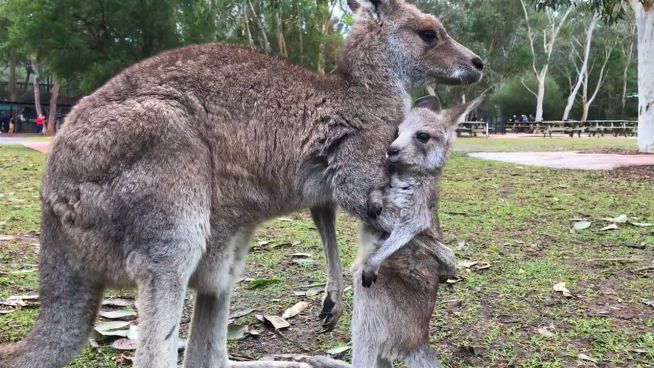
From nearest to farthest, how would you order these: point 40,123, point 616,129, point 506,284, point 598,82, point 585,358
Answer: point 585,358
point 506,284
point 616,129
point 40,123
point 598,82

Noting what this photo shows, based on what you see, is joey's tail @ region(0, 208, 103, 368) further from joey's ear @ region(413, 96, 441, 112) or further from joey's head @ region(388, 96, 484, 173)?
joey's ear @ region(413, 96, 441, 112)

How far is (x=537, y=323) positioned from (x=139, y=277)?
1.84 m

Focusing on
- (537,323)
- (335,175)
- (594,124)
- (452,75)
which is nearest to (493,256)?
(537,323)

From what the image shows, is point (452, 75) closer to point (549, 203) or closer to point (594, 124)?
point (549, 203)

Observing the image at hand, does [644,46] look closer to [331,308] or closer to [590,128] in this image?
[331,308]

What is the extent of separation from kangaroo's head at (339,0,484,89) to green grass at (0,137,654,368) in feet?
3.78

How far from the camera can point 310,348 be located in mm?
2963

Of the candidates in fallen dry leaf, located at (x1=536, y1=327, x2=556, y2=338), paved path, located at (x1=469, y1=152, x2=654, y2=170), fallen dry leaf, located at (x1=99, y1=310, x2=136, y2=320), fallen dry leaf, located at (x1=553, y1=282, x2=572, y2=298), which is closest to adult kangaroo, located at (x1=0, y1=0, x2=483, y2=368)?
fallen dry leaf, located at (x1=99, y1=310, x2=136, y2=320)

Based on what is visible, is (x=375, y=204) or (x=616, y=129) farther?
(x=616, y=129)

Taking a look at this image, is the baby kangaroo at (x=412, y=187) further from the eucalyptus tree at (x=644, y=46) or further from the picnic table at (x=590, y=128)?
the picnic table at (x=590, y=128)

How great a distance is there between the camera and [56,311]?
2160mm

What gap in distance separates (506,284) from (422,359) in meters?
1.42

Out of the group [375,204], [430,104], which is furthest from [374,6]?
[375,204]

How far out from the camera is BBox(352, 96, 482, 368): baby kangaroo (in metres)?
2.37
